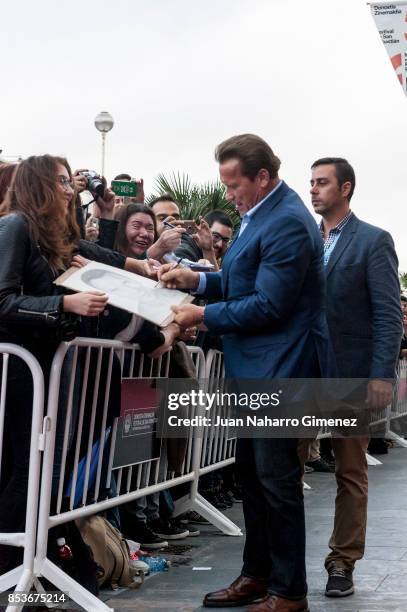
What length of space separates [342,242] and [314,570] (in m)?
1.77

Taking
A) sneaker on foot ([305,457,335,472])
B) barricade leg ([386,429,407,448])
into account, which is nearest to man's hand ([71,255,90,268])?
sneaker on foot ([305,457,335,472])

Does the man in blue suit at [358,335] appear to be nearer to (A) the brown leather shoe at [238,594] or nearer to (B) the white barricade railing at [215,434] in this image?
(A) the brown leather shoe at [238,594]

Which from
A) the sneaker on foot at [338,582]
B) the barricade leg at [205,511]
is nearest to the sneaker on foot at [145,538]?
the barricade leg at [205,511]

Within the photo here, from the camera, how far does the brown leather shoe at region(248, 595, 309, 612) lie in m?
4.28

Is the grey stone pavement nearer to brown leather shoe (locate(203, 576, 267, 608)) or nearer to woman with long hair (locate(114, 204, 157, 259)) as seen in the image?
brown leather shoe (locate(203, 576, 267, 608))

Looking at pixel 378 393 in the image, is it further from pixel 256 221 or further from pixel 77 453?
pixel 77 453

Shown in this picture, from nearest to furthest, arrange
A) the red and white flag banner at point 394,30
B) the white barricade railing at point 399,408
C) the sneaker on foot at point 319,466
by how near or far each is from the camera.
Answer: the red and white flag banner at point 394,30 < the sneaker on foot at point 319,466 < the white barricade railing at point 399,408

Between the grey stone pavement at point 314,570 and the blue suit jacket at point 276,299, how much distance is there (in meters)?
1.12

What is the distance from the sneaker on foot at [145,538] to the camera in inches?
233

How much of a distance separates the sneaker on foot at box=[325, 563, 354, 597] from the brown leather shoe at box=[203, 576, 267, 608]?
347 mm

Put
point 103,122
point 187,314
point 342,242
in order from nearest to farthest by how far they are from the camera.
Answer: point 187,314, point 342,242, point 103,122

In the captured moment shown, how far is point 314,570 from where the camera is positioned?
5.33m

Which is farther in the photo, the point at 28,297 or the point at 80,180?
the point at 80,180

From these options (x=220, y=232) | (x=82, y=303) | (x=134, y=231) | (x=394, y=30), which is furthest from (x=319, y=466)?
(x=82, y=303)
